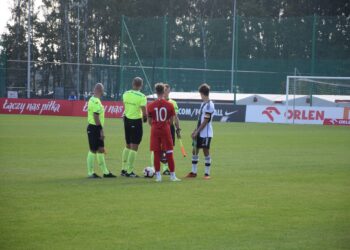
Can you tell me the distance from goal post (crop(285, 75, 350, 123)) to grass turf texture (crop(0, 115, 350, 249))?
2385 centimetres

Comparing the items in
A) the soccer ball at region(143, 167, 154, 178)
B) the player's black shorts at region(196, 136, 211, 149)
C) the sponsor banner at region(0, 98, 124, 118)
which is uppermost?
the player's black shorts at region(196, 136, 211, 149)

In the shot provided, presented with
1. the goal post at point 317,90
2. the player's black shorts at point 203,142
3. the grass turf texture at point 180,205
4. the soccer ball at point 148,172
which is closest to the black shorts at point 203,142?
the player's black shorts at point 203,142

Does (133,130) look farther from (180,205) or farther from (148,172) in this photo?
(180,205)

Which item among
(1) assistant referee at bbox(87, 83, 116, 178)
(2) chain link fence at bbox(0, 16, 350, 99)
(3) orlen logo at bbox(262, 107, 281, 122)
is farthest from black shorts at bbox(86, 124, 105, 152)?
(2) chain link fence at bbox(0, 16, 350, 99)

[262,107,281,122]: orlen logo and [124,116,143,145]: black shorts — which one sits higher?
[124,116,143,145]: black shorts

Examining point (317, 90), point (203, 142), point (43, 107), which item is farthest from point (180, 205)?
point (43, 107)

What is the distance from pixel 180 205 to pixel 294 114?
31141 millimetres

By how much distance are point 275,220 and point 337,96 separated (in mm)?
34621

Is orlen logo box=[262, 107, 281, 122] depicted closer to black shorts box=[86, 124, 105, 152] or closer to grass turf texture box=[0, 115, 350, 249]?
grass turf texture box=[0, 115, 350, 249]

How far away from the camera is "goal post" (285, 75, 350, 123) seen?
42906 millimetres

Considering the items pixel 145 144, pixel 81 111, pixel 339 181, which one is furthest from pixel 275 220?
pixel 81 111

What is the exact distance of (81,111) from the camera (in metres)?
46.4

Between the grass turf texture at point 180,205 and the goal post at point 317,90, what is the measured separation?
23848 mm

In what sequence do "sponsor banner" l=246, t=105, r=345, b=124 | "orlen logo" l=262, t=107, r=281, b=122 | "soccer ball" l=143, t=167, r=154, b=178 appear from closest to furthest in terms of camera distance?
"soccer ball" l=143, t=167, r=154, b=178 < "sponsor banner" l=246, t=105, r=345, b=124 < "orlen logo" l=262, t=107, r=281, b=122
